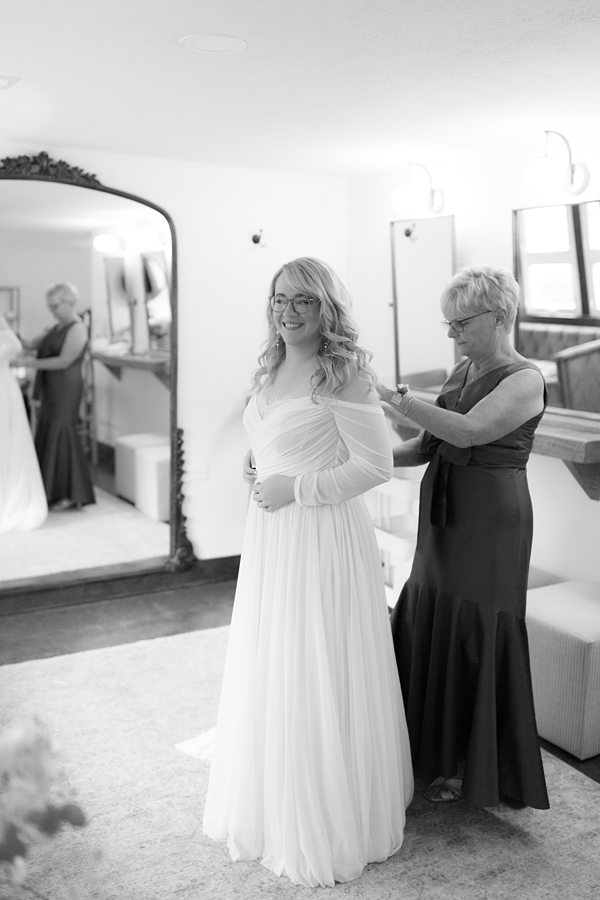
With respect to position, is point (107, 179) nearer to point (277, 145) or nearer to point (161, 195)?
point (161, 195)

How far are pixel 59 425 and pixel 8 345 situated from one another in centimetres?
45

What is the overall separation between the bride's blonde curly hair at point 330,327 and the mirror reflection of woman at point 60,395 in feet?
7.22

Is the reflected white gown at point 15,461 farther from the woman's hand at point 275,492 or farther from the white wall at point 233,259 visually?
the woman's hand at point 275,492

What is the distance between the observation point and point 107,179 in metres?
4.17

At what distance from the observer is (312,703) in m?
2.15

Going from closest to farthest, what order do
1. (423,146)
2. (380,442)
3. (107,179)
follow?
(380,442) < (423,146) < (107,179)

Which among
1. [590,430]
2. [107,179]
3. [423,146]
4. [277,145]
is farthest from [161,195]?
[590,430]

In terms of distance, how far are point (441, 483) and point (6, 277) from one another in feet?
8.01

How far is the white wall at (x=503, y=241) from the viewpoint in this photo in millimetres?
3473

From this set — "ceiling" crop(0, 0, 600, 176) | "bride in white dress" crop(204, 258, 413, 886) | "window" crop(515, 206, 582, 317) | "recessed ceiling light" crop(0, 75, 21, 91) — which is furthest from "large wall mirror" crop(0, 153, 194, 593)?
"bride in white dress" crop(204, 258, 413, 886)

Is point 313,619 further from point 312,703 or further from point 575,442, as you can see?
point 575,442

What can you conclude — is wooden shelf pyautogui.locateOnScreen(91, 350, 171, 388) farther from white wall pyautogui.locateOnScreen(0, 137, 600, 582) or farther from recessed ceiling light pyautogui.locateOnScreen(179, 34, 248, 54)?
recessed ceiling light pyautogui.locateOnScreen(179, 34, 248, 54)

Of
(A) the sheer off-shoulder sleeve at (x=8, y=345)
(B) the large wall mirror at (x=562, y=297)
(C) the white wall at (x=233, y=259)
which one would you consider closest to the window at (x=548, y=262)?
(B) the large wall mirror at (x=562, y=297)

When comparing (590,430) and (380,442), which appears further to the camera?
(590,430)
